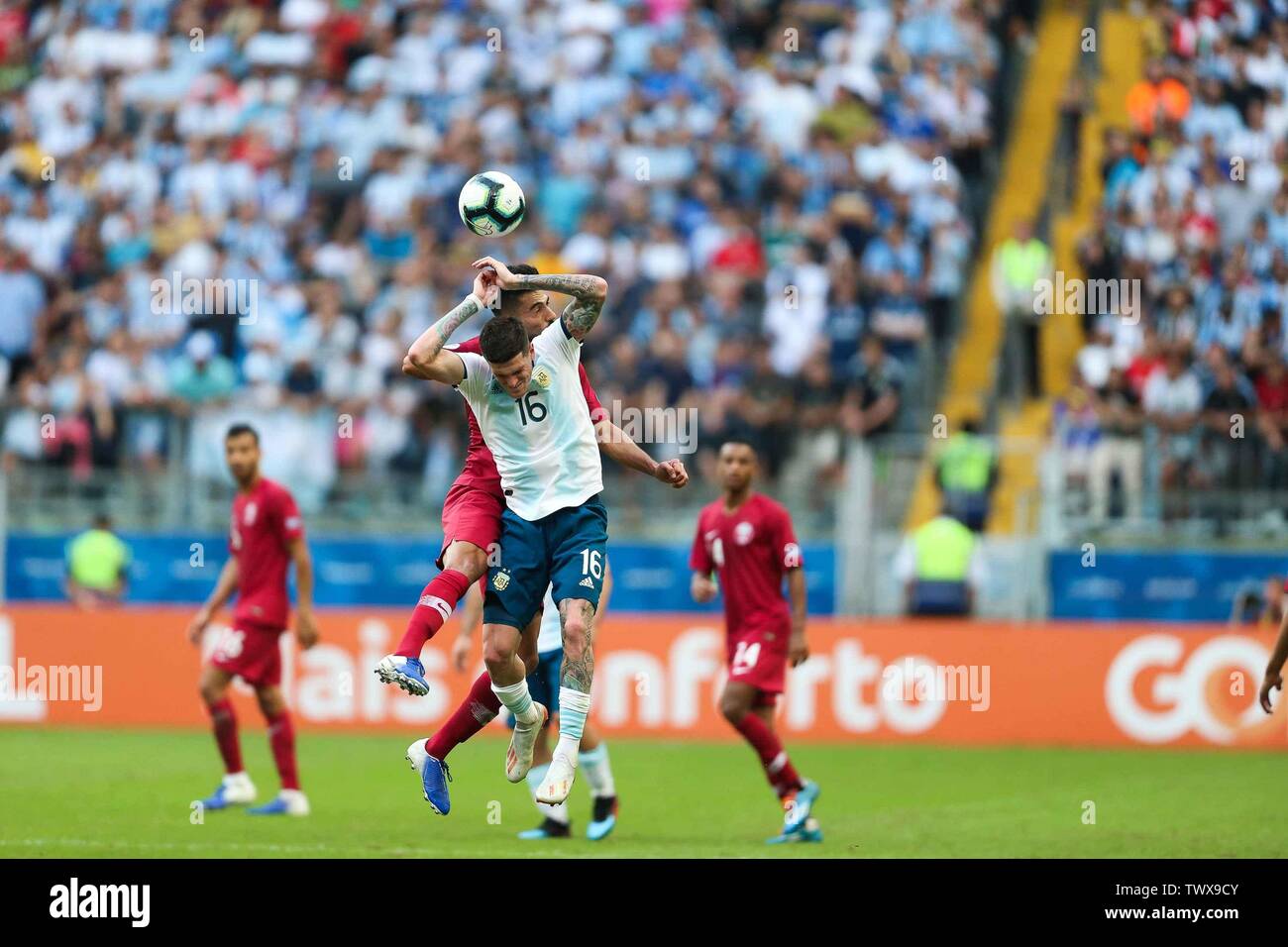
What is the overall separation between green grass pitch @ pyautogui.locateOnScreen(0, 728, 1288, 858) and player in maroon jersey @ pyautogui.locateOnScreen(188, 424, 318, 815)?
0.48 metres

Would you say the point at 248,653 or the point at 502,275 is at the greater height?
the point at 502,275

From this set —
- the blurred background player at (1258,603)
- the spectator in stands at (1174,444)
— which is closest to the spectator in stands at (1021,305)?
the spectator in stands at (1174,444)

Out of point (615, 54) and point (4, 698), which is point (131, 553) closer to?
point (4, 698)

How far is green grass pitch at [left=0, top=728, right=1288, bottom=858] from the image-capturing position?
12.0 meters

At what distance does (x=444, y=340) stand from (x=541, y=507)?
1.08 m

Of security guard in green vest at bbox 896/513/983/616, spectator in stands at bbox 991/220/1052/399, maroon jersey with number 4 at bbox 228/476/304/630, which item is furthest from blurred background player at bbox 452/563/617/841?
spectator in stands at bbox 991/220/1052/399

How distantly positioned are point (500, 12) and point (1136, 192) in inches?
327

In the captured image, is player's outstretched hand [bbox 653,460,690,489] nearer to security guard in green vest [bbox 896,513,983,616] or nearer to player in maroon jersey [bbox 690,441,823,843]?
player in maroon jersey [bbox 690,441,823,843]

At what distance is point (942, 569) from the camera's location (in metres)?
18.9

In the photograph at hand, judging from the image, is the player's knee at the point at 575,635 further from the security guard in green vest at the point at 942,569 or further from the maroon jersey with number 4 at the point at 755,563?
the security guard in green vest at the point at 942,569

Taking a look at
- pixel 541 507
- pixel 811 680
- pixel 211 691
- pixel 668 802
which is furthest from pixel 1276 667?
pixel 811 680

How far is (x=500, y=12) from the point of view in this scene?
25.8 m

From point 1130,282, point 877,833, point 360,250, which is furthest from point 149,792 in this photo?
point 1130,282

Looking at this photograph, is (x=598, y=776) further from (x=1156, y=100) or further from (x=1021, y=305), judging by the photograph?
(x=1156, y=100)
